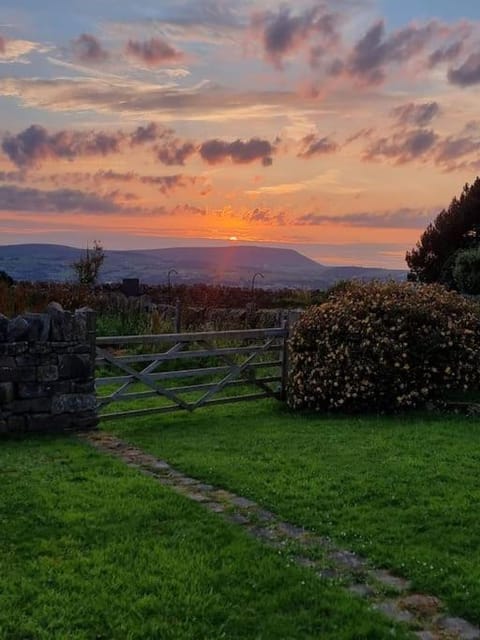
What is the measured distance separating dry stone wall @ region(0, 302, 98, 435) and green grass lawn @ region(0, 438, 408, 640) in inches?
115

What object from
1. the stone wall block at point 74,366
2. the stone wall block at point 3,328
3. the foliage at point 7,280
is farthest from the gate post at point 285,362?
the foliage at point 7,280

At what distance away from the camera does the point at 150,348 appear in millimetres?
15992

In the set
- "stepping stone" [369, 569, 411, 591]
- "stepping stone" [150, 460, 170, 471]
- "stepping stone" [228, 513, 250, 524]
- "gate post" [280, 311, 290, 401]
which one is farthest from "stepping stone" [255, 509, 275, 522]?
"gate post" [280, 311, 290, 401]

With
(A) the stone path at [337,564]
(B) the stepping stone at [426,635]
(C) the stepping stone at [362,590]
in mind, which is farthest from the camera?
(C) the stepping stone at [362,590]

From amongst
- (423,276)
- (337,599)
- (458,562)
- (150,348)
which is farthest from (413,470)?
(423,276)

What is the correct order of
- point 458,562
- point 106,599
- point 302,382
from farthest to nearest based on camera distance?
point 302,382 → point 458,562 → point 106,599

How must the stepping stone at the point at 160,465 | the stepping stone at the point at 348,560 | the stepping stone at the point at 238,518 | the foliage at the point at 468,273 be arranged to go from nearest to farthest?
the stepping stone at the point at 348,560 < the stepping stone at the point at 238,518 < the stepping stone at the point at 160,465 < the foliage at the point at 468,273

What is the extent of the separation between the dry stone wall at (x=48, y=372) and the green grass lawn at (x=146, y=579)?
9.61 feet

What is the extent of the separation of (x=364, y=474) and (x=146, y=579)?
305 cm

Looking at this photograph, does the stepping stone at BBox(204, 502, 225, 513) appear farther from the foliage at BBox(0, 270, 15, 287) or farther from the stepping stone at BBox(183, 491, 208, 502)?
the foliage at BBox(0, 270, 15, 287)

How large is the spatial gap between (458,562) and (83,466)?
4.10m

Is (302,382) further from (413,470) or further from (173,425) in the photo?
(413,470)

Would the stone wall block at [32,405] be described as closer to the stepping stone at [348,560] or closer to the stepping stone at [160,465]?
the stepping stone at [160,465]

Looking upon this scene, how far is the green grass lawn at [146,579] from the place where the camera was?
3746mm
